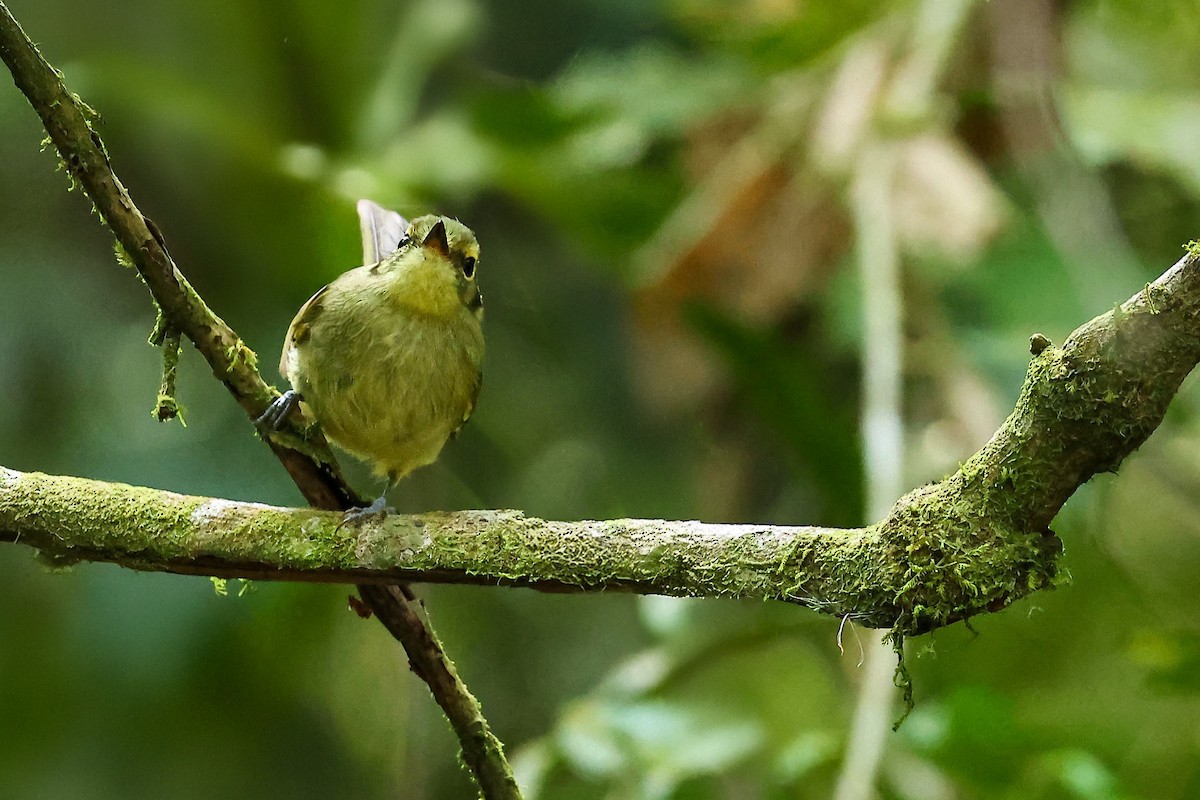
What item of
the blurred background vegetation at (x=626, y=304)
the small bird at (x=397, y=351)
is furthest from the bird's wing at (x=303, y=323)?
the blurred background vegetation at (x=626, y=304)

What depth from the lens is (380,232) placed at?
2316 millimetres

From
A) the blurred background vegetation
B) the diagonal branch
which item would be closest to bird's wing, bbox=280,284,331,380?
the diagonal branch

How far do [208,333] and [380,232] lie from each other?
73 centimetres

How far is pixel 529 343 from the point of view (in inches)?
158

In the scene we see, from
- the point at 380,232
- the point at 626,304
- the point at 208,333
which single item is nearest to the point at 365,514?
the point at 208,333

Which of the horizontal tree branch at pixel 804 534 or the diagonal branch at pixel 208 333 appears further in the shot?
the diagonal branch at pixel 208 333

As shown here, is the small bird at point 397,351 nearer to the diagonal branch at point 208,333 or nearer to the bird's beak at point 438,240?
the bird's beak at point 438,240

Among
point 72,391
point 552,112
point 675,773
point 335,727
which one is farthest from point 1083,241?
point 72,391

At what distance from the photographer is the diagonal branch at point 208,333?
4.78 feet

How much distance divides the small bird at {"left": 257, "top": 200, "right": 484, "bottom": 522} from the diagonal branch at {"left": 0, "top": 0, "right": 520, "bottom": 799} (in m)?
0.12

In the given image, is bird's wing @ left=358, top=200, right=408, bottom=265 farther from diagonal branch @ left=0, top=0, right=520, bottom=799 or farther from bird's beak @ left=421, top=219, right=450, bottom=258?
diagonal branch @ left=0, top=0, right=520, bottom=799

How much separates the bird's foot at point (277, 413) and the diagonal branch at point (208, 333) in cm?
2

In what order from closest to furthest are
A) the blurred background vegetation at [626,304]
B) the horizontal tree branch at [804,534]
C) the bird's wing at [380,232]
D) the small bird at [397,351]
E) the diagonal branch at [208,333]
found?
the horizontal tree branch at [804,534], the diagonal branch at [208,333], the small bird at [397,351], the bird's wing at [380,232], the blurred background vegetation at [626,304]

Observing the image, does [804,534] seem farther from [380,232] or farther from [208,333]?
[380,232]
